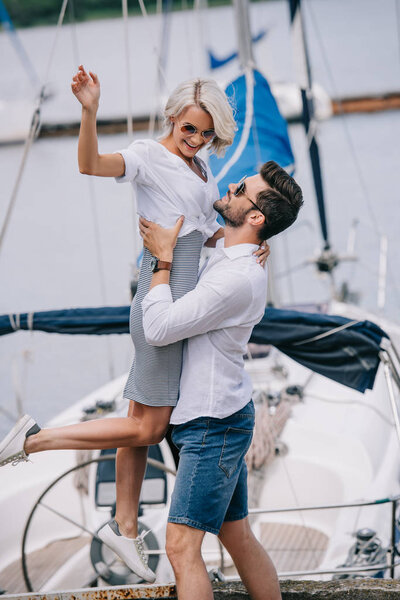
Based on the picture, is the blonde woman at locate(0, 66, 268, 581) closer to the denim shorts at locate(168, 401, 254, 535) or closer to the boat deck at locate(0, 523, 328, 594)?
the denim shorts at locate(168, 401, 254, 535)

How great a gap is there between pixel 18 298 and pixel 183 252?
9071 millimetres

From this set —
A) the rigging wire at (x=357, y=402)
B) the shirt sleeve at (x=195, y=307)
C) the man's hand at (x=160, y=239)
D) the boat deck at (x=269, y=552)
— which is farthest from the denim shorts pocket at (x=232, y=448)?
the rigging wire at (x=357, y=402)

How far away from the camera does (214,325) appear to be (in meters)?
1.99

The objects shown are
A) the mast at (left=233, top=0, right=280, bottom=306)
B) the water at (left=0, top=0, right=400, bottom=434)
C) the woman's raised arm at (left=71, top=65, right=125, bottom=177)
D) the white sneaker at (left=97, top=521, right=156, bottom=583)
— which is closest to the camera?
the woman's raised arm at (left=71, top=65, right=125, bottom=177)

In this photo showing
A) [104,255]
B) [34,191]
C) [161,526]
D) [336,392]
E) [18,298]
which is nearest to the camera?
[161,526]

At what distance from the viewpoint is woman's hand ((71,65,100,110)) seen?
1.90 metres

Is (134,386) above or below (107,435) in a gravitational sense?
above

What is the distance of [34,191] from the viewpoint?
16.3 meters

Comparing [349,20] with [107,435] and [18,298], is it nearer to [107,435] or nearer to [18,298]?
[18,298]

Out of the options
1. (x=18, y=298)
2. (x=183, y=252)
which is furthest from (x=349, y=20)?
(x=183, y=252)

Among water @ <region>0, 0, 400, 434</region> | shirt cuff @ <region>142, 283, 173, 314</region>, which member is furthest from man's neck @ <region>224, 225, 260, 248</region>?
water @ <region>0, 0, 400, 434</region>

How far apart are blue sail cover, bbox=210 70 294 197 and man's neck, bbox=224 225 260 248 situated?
6.56 ft

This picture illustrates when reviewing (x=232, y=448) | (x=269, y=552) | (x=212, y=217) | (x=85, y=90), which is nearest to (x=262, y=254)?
(x=212, y=217)

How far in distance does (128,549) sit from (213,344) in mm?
670
